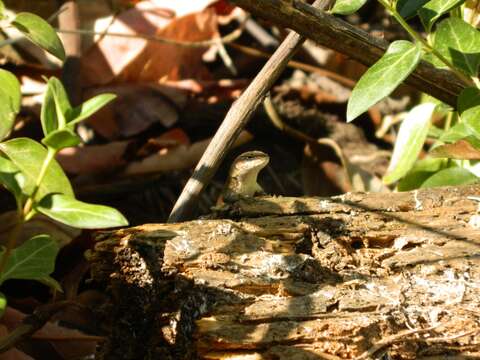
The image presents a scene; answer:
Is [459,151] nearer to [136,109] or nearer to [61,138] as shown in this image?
[61,138]

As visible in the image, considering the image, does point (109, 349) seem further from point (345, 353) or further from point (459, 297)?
point (459, 297)

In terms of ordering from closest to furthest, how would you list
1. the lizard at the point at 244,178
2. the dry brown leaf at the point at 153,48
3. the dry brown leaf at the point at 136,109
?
1. the lizard at the point at 244,178
2. the dry brown leaf at the point at 136,109
3. the dry brown leaf at the point at 153,48

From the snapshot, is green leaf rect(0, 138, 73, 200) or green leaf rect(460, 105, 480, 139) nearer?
green leaf rect(0, 138, 73, 200)

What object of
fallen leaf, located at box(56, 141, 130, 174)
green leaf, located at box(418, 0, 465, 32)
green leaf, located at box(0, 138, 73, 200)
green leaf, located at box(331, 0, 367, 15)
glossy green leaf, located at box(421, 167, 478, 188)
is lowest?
fallen leaf, located at box(56, 141, 130, 174)

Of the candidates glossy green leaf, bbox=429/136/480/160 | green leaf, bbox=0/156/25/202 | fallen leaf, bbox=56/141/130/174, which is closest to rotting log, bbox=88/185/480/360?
glossy green leaf, bbox=429/136/480/160

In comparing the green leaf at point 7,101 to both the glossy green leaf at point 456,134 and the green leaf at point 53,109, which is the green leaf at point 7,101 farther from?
the glossy green leaf at point 456,134

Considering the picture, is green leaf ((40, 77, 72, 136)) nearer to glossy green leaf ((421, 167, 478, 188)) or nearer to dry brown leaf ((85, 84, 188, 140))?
glossy green leaf ((421, 167, 478, 188))

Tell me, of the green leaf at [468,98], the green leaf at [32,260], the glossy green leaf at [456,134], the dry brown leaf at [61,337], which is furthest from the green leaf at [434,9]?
the dry brown leaf at [61,337]
